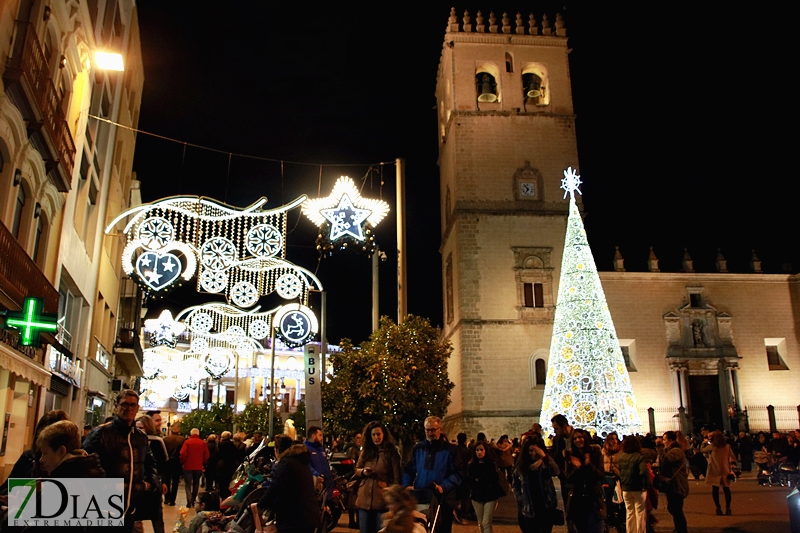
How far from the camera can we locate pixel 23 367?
1133 cm

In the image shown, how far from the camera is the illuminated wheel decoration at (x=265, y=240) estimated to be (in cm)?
1451

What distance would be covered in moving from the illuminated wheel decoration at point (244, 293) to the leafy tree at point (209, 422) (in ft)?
80.2

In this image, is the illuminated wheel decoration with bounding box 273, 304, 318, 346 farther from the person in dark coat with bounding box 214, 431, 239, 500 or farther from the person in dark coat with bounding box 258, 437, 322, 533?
the person in dark coat with bounding box 258, 437, 322, 533

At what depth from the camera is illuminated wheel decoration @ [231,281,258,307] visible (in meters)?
16.9

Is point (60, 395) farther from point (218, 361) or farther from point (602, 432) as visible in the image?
point (602, 432)

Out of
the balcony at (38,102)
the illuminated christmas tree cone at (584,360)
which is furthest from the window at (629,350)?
the balcony at (38,102)

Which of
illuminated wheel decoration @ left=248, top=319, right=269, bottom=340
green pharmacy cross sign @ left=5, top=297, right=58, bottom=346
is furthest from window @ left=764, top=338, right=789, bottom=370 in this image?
green pharmacy cross sign @ left=5, top=297, right=58, bottom=346

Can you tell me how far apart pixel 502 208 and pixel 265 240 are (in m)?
19.7

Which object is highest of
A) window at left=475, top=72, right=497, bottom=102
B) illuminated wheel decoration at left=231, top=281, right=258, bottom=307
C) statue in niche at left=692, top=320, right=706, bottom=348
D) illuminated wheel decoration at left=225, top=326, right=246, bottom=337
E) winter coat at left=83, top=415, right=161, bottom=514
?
window at left=475, top=72, right=497, bottom=102

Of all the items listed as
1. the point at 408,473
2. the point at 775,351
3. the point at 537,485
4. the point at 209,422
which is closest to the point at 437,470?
the point at 408,473

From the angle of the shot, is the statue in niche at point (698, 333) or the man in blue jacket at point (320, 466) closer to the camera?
the man in blue jacket at point (320, 466)

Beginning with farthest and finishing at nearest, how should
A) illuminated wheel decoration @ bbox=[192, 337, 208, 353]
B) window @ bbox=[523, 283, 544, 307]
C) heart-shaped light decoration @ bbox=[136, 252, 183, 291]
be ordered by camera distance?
window @ bbox=[523, 283, 544, 307] < illuminated wheel decoration @ bbox=[192, 337, 208, 353] < heart-shaped light decoration @ bbox=[136, 252, 183, 291]

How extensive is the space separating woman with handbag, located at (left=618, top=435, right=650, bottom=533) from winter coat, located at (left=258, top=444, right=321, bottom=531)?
4725 mm

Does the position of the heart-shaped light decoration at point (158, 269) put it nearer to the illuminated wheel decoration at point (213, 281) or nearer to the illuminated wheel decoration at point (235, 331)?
the illuminated wheel decoration at point (213, 281)
